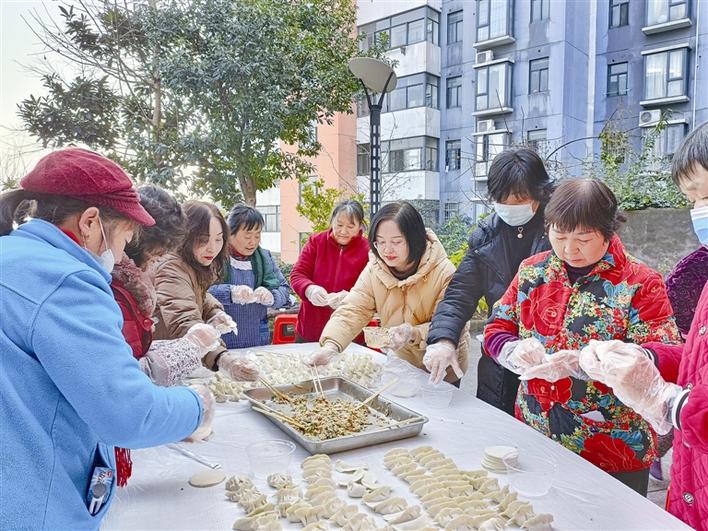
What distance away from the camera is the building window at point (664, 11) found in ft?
12.0

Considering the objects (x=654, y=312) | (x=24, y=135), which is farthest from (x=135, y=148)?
(x=654, y=312)

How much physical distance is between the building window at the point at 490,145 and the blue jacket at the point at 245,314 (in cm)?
286

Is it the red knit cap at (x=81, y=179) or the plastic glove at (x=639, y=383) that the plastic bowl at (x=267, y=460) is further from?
the plastic glove at (x=639, y=383)

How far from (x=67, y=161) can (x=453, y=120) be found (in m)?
4.75

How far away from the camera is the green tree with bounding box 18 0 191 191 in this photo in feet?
15.7

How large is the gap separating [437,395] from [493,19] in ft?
12.9

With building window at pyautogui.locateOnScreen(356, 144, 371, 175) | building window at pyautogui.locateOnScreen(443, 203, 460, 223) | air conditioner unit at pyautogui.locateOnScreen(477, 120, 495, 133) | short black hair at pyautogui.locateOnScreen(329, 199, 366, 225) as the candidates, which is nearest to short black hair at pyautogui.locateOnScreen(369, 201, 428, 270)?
short black hair at pyautogui.locateOnScreen(329, 199, 366, 225)

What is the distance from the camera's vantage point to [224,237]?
2.23 metres

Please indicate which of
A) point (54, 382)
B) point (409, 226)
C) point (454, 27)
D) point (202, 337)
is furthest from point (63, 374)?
point (454, 27)

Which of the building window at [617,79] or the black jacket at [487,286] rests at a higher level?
the building window at [617,79]

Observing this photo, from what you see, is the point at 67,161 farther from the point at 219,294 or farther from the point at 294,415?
the point at 219,294

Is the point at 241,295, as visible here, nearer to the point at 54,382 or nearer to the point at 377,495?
the point at 377,495

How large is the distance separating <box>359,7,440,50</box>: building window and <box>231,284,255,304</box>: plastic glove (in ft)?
12.2

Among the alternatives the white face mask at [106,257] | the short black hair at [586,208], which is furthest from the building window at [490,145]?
the white face mask at [106,257]
